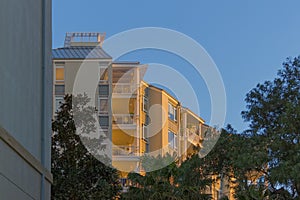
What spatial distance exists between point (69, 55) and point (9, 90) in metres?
32.3

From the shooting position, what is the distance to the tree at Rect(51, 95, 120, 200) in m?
20.4

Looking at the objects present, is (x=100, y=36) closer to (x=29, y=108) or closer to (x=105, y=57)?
(x=105, y=57)

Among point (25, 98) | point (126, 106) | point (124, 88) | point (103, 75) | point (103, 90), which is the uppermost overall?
point (103, 75)

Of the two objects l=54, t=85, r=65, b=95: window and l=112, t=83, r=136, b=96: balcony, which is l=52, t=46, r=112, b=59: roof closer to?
l=54, t=85, r=65, b=95: window

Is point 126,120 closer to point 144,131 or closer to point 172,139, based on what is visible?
point 144,131

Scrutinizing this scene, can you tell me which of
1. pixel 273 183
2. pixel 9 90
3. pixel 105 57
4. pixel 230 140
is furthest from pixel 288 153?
pixel 105 57

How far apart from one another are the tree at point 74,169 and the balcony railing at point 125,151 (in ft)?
65.3

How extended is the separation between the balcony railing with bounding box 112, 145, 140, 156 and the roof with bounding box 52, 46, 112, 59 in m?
5.72

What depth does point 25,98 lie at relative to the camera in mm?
11172

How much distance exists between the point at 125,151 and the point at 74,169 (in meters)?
22.0

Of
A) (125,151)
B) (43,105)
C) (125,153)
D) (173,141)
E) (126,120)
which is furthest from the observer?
(173,141)

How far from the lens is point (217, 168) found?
1000 inches

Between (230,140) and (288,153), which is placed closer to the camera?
(288,153)

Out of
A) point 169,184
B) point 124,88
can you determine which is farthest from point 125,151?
point 169,184
